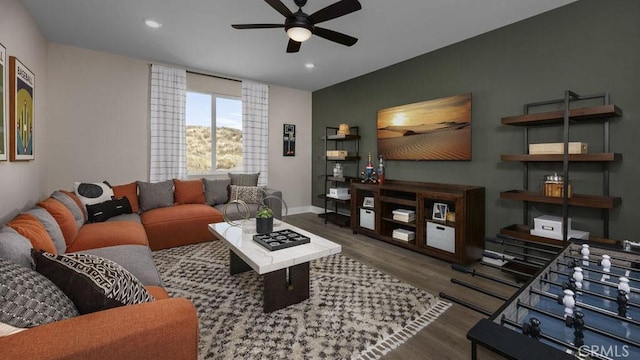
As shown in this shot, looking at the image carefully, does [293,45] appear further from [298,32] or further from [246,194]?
[246,194]

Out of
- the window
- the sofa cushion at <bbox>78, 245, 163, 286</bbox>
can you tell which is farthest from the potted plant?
the window

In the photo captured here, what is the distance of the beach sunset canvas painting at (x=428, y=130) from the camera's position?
3.30 meters

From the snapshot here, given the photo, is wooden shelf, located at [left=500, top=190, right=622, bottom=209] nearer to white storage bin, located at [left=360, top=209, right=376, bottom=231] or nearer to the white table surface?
white storage bin, located at [left=360, top=209, right=376, bottom=231]

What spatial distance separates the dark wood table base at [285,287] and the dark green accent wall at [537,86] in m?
2.27

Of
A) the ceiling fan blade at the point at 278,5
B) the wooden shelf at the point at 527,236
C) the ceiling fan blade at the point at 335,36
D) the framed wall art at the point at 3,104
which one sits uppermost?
the ceiling fan blade at the point at 278,5

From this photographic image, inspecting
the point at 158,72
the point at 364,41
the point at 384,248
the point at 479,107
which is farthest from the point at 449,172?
the point at 158,72

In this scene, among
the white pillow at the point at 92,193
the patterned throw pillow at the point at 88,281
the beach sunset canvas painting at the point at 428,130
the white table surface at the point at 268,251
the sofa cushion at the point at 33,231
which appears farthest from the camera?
the beach sunset canvas painting at the point at 428,130

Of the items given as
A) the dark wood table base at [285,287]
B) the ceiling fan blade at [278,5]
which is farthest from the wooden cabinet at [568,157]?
the ceiling fan blade at [278,5]

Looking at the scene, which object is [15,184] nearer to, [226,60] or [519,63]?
[226,60]

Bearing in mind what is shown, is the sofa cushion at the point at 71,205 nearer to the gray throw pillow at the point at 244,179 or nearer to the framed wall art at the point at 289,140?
the gray throw pillow at the point at 244,179

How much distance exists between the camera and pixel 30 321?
3.08 ft

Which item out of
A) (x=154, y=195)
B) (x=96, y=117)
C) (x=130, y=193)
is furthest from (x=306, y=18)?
(x=96, y=117)

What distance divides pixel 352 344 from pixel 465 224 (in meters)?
1.86

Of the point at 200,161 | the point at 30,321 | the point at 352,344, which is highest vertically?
the point at 200,161
